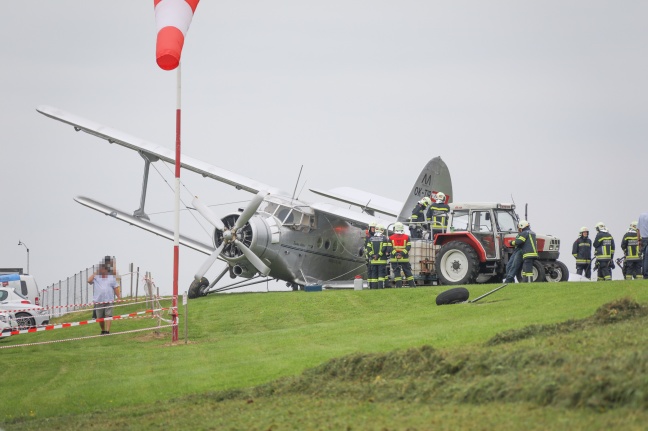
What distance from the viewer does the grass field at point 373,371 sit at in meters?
10.1

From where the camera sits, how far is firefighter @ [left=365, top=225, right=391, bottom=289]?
29.8 meters

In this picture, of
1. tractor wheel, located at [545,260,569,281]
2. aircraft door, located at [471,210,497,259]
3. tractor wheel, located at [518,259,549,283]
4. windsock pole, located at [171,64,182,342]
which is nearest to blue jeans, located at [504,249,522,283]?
aircraft door, located at [471,210,497,259]

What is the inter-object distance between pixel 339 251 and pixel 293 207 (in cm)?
326

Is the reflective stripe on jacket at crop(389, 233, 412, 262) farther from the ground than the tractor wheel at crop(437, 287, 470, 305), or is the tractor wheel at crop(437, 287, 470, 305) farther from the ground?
the reflective stripe on jacket at crop(389, 233, 412, 262)

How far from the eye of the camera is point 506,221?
29.5m

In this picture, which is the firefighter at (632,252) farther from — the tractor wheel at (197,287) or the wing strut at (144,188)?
the wing strut at (144,188)

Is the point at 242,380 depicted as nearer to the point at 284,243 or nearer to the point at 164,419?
the point at 164,419

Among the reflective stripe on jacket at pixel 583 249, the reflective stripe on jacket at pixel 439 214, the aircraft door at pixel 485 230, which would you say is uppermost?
the reflective stripe on jacket at pixel 439 214

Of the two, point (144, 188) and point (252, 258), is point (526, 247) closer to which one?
point (252, 258)

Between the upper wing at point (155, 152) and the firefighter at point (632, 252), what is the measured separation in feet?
38.6

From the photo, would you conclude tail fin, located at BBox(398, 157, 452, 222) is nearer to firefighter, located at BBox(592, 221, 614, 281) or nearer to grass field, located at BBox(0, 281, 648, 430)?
firefighter, located at BBox(592, 221, 614, 281)

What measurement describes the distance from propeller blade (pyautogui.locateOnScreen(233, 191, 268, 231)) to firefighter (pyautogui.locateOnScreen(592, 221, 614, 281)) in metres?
9.87

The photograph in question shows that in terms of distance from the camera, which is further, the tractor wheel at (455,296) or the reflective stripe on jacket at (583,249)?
the reflective stripe on jacket at (583,249)

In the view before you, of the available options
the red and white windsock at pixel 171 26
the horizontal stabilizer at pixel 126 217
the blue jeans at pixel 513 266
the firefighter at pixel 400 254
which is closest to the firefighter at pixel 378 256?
the firefighter at pixel 400 254
